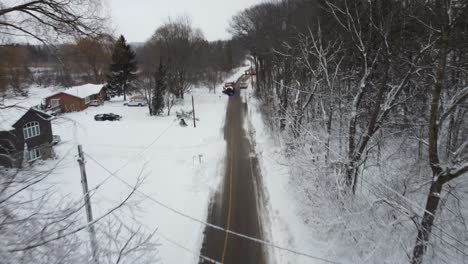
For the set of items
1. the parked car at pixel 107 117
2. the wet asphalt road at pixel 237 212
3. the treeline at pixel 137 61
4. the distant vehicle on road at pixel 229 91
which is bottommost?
the wet asphalt road at pixel 237 212

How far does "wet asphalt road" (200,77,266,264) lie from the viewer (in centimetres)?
1115

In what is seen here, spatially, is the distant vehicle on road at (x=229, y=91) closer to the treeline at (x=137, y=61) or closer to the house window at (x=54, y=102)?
the treeline at (x=137, y=61)

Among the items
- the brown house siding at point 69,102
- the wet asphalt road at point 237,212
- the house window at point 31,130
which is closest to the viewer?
the wet asphalt road at point 237,212

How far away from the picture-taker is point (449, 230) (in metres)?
7.74

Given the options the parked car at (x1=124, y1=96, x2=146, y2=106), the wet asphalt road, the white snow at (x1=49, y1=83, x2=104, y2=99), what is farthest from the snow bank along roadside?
the white snow at (x1=49, y1=83, x2=104, y2=99)

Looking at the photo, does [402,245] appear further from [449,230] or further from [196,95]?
[196,95]

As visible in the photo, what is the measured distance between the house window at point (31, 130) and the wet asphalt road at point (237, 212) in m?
15.9

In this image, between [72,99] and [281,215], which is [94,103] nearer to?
[72,99]

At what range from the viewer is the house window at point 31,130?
2118cm

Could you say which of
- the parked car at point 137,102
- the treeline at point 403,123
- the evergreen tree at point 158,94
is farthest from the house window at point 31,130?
the parked car at point 137,102

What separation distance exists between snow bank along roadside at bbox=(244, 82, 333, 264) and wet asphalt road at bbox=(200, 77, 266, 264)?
0.52 m

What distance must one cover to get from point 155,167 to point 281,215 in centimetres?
1047

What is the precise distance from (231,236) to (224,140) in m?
14.9

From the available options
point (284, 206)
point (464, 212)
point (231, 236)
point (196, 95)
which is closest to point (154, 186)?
point (231, 236)
